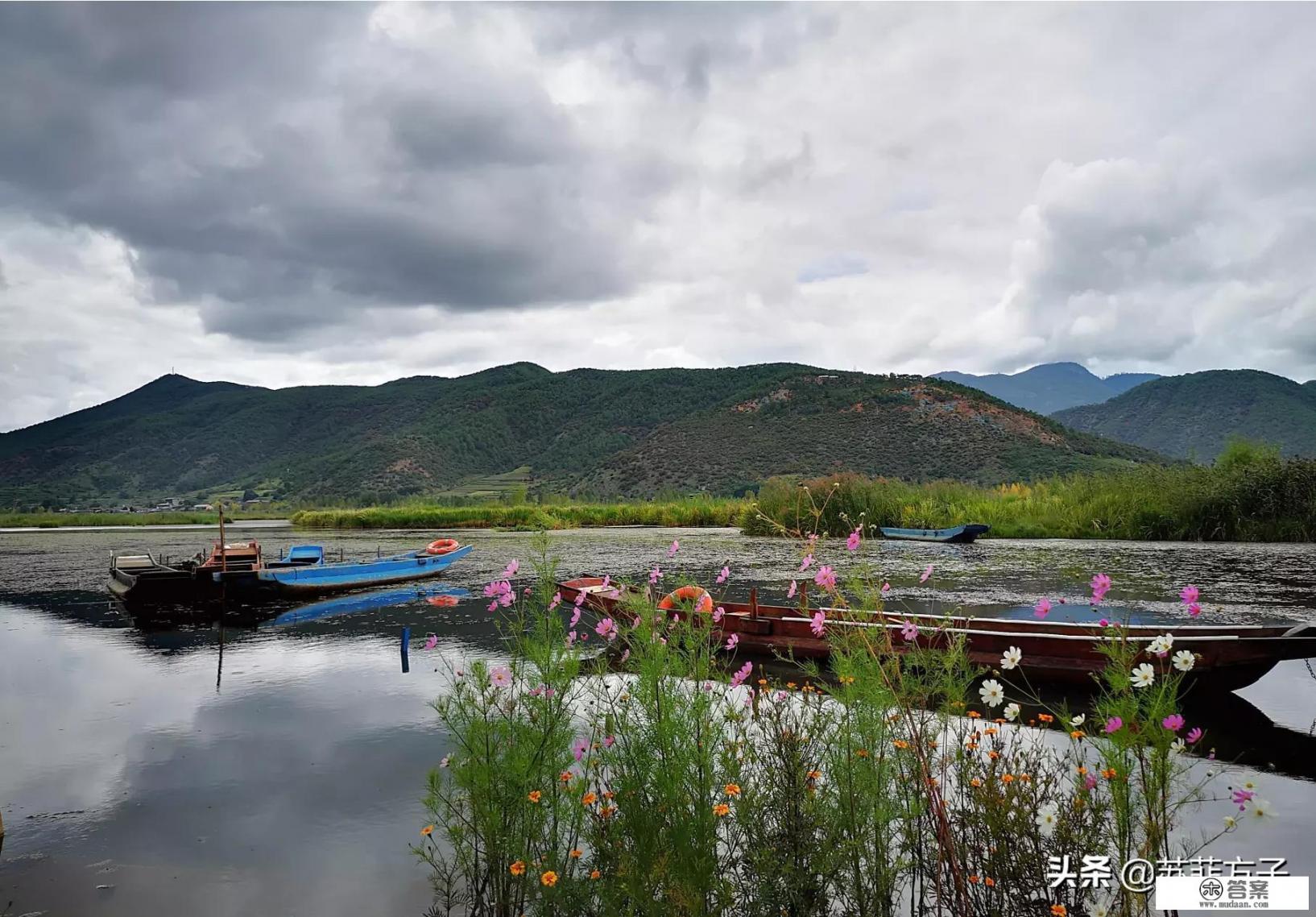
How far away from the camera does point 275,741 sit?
709 centimetres

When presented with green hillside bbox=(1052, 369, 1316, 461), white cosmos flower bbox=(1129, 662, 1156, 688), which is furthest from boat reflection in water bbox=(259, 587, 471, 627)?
green hillside bbox=(1052, 369, 1316, 461)

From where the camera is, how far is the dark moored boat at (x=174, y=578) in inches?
619

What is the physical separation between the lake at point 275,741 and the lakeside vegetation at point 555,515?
2047 centimetres

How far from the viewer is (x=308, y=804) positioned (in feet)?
18.7

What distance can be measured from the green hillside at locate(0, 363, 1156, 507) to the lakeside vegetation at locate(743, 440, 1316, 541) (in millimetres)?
19308

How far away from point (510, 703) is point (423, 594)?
44.4 ft

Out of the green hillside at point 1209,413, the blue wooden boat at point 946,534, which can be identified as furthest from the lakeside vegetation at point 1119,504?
the green hillside at point 1209,413

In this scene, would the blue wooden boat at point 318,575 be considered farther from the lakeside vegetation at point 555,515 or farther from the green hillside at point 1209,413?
the green hillside at point 1209,413

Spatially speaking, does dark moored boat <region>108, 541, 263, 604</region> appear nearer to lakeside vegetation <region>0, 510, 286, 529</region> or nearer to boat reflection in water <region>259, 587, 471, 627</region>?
boat reflection in water <region>259, 587, 471, 627</region>

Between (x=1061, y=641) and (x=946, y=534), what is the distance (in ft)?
58.0

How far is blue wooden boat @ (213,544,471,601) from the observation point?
639 inches

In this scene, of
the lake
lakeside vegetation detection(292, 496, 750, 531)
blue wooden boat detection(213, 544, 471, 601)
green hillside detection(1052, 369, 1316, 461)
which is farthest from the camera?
green hillside detection(1052, 369, 1316, 461)

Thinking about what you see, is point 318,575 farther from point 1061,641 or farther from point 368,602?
point 1061,641

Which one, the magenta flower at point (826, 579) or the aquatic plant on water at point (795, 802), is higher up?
the magenta flower at point (826, 579)
